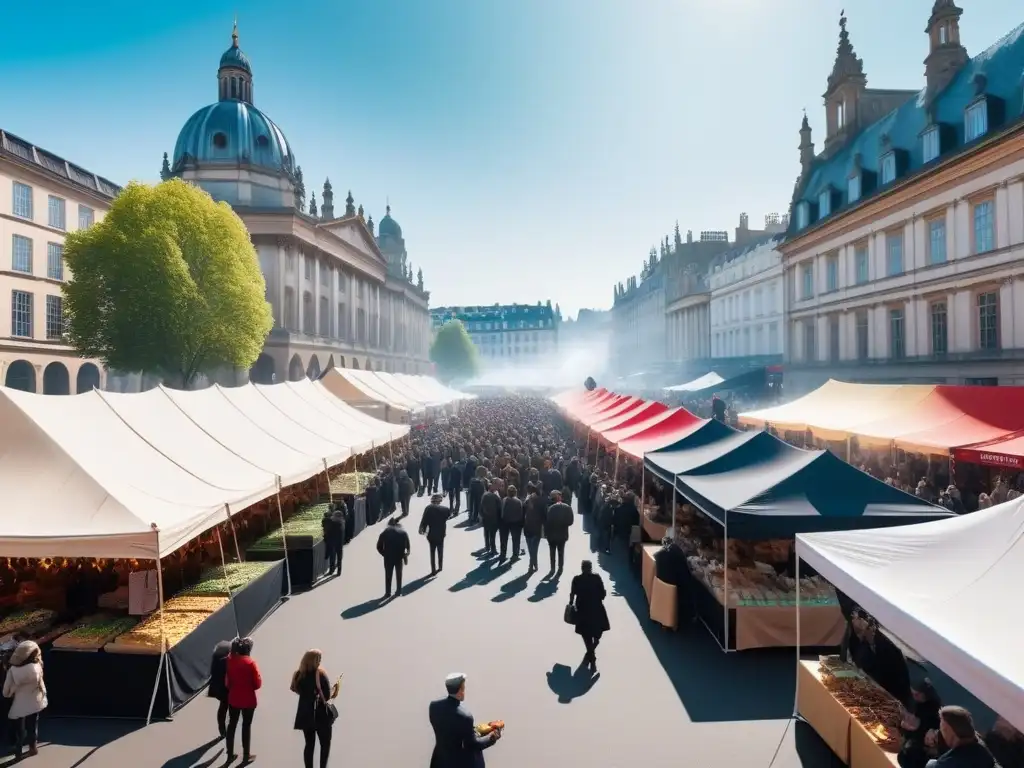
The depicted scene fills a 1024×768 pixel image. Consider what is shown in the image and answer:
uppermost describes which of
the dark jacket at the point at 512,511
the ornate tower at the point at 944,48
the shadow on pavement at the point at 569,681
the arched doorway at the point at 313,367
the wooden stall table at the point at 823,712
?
the ornate tower at the point at 944,48

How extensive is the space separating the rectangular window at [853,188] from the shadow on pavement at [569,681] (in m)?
30.3

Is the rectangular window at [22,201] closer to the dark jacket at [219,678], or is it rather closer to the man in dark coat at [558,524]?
the man in dark coat at [558,524]

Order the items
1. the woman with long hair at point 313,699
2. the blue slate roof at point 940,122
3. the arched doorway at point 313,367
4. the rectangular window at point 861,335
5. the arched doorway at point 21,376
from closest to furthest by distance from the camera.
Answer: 1. the woman with long hair at point 313,699
2. the blue slate roof at point 940,122
3. the rectangular window at point 861,335
4. the arched doorway at point 21,376
5. the arched doorway at point 313,367

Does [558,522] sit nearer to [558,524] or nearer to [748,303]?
[558,524]

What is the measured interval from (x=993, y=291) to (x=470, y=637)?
2353 centimetres

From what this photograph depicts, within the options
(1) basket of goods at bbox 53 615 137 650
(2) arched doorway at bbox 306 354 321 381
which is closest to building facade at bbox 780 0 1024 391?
(1) basket of goods at bbox 53 615 137 650

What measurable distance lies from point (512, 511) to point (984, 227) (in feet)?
71.1

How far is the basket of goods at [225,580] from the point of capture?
8523 mm

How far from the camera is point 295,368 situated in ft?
157

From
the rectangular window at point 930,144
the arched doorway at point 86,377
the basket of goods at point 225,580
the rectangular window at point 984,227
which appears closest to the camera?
the basket of goods at point 225,580

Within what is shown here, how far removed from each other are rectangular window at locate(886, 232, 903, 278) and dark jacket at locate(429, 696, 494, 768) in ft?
97.3

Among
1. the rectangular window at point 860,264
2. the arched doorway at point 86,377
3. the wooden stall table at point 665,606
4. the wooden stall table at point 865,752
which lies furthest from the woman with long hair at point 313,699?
the arched doorway at point 86,377

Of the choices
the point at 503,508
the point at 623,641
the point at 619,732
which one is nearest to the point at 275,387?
the point at 503,508

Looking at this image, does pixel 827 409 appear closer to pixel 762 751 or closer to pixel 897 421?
pixel 897 421
